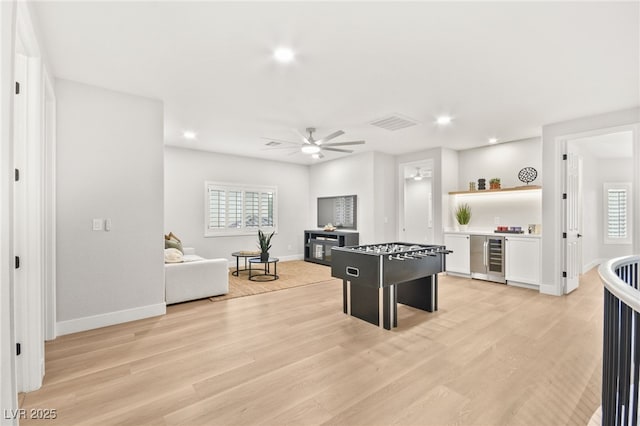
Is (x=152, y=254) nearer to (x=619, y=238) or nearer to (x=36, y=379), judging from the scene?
(x=36, y=379)

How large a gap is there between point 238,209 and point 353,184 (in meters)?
2.83

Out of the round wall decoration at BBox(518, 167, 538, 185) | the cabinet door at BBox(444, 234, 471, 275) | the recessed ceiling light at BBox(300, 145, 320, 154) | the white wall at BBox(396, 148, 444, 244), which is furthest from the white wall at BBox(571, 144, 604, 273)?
the recessed ceiling light at BBox(300, 145, 320, 154)

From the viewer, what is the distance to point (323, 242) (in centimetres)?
749

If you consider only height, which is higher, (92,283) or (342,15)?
(342,15)

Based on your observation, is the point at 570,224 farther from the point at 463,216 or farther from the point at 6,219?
the point at 6,219

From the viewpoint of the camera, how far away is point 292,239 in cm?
831

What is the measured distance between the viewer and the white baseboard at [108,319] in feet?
10.4

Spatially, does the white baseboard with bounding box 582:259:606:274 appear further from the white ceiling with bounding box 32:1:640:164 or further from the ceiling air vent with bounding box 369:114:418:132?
the ceiling air vent with bounding box 369:114:418:132

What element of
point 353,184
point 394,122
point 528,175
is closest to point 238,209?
point 353,184

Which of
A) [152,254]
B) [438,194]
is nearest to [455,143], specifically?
[438,194]

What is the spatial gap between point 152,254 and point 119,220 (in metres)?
0.53

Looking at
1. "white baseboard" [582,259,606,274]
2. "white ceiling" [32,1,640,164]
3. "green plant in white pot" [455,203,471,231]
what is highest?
"white ceiling" [32,1,640,164]

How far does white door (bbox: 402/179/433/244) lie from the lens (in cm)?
876

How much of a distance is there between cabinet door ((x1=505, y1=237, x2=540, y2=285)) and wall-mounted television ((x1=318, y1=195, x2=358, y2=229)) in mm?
3127
